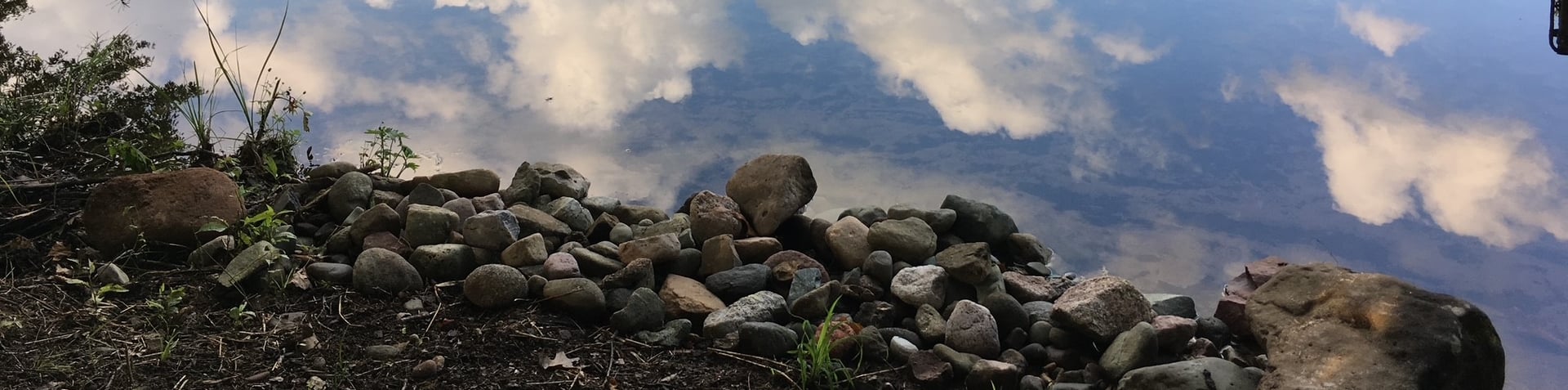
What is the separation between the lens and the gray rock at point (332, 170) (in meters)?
2.86

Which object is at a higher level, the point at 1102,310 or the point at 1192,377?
the point at 1102,310

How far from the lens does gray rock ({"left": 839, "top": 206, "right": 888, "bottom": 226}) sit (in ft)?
9.05

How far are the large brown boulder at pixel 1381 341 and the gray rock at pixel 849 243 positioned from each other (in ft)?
3.05

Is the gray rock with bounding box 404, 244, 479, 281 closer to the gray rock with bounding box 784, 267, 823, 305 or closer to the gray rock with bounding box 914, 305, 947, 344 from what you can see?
the gray rock with bounding box 784, 267, 823, 305

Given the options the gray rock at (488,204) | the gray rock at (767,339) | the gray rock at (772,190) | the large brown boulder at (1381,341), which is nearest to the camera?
the large brown boulder at (1381,341)

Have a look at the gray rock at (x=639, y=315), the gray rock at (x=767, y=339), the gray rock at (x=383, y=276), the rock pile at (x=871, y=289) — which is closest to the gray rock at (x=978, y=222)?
the rock pile at (x=871, y=289)

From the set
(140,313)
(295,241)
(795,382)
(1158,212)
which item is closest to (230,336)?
(140,313)

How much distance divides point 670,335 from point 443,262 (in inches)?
23.5

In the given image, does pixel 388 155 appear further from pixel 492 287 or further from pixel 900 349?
pixel 900 349

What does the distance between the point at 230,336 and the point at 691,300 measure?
926mm

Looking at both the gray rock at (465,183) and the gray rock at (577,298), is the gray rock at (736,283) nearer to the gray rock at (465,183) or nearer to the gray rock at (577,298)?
the gray rock at (577,298)

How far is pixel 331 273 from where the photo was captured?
2268mm

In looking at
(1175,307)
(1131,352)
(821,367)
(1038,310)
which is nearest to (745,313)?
(821,367)

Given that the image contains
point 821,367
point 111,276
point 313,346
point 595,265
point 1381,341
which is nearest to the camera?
point 1381,341
